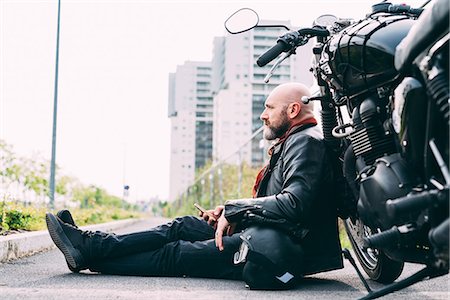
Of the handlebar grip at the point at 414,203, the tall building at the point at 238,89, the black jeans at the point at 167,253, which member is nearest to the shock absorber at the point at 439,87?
the handlebar grip at the point at 414,203

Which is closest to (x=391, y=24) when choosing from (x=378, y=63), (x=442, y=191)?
(x=378, y=63)

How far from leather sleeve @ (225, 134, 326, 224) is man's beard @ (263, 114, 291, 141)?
0.76 ft

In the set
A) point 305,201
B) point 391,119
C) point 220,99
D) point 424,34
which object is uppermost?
point 220,99

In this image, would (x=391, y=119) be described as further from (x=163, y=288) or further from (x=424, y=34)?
(x=163, y=288)

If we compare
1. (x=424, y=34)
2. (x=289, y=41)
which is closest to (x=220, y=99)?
(x=289, y=41)

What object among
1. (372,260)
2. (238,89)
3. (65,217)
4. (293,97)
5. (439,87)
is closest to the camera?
(439,87)

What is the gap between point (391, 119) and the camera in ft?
8.67

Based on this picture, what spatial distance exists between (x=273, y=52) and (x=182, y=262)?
1455 millimetres

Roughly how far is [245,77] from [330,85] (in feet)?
259

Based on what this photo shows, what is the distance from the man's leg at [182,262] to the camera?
3.96 m

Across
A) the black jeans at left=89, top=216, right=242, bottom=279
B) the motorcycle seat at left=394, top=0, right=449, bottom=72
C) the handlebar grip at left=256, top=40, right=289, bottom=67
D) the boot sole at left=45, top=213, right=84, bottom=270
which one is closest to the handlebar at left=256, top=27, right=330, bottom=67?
the handlebar grip at left=256, top=40, right=289, bottom=67

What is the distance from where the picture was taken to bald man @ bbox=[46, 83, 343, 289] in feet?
11.0

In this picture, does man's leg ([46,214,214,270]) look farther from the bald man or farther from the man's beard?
the man's beard

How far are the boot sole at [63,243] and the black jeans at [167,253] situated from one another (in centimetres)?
9
